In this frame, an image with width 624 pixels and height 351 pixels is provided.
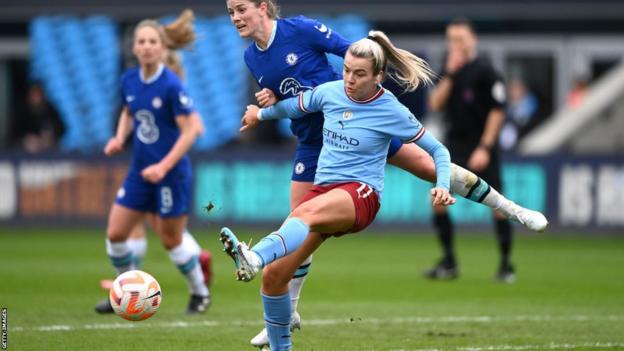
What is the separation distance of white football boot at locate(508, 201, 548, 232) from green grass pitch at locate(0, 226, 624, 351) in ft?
2.95

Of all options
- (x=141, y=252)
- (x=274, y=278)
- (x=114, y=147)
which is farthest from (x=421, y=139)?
(x=141, y=252)

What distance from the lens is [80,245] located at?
18.6 m

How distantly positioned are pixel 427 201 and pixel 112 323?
10.8 m

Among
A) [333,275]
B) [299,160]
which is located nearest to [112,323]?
[299,160]

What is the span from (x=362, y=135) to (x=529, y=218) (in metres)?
1.59

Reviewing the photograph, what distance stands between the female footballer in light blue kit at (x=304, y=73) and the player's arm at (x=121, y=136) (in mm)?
2625

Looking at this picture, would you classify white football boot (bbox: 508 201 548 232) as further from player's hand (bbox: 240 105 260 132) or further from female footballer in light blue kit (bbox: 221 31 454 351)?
player's hand (bbox: 240 105 260 132)

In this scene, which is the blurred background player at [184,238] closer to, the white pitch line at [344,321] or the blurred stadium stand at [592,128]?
the white pitch line at [344,321]

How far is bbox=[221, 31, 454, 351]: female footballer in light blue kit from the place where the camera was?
25.9 ft

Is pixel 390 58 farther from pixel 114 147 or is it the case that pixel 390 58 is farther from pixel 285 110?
pixel 114 147

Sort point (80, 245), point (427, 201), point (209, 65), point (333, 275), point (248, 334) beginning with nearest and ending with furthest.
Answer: point (248, 334) < point (333, 275) < point (80, 245) < point (427, 201) < point (209, 65)

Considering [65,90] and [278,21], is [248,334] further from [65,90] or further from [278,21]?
[65,90]

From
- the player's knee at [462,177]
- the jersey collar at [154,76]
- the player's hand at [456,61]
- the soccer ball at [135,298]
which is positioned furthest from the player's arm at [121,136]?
the player's hand at [456,61]

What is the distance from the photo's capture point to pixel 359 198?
7.95 meters
